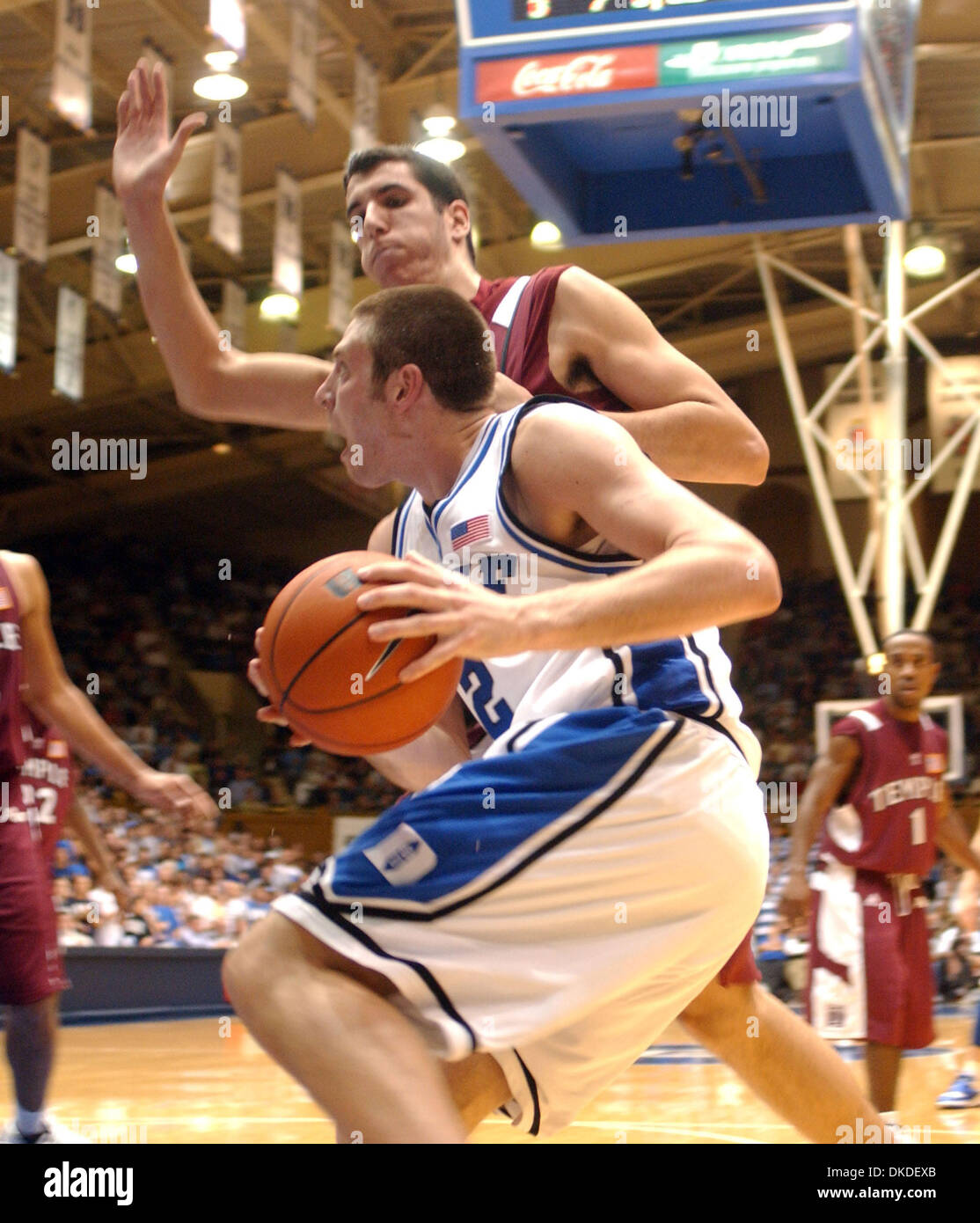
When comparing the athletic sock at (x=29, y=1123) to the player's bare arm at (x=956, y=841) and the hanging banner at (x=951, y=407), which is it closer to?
the player's bare arm at (x=956, y=841)

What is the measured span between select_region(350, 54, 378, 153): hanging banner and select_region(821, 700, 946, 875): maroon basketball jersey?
289 inches

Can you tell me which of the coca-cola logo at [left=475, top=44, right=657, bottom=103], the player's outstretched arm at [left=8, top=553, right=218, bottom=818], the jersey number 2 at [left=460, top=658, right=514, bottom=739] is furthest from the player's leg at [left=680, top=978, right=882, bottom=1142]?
the coca-cola logo at [left=475, top=44, right=657, bottom=103]

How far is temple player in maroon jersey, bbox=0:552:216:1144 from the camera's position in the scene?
3770 millimetres

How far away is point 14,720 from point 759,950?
24.5ft

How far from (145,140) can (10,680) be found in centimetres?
142

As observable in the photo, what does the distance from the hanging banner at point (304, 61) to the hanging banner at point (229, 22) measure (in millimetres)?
800

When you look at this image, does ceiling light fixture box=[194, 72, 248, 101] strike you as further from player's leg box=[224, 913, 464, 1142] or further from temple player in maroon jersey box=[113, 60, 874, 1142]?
player's leg box=[224, 913, 464, 1142]

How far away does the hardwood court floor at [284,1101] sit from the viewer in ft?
16.3

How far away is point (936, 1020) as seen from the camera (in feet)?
34.1

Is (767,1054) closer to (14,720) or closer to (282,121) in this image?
(14,720)

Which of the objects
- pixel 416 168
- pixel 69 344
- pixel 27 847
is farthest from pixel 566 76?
pixel 69 344

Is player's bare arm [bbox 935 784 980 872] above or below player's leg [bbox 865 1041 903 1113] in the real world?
above

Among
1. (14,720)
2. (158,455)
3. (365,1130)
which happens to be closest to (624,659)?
(365,1130)

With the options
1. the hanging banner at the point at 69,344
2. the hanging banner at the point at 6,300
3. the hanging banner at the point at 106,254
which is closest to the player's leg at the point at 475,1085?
the hanging banner at the point at 6,300
